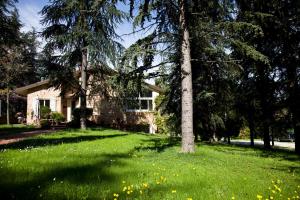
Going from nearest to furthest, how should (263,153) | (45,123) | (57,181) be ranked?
1. (57,181)
2. (263,153)
3. (45,123)

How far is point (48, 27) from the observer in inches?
1049

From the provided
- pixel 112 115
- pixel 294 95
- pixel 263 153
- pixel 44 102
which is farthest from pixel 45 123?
pixel 294 95

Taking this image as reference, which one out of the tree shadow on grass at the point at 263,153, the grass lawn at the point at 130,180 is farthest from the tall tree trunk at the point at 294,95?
the grass lawn at the point at 130,180

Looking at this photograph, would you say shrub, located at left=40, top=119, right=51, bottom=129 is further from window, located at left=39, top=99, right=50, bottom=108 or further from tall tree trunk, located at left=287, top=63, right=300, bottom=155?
tall tree trunk, located at left=287, top=63, right=300, bottom=155

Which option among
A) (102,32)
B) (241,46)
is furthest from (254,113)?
(102,32)

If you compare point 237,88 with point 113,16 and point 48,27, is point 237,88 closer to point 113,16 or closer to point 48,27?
point 113,16

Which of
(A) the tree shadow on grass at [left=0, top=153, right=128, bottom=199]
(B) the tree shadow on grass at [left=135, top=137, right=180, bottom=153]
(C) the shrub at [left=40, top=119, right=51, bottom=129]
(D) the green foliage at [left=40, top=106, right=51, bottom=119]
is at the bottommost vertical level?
(B) the tree shadow on grass at [left=135, top=137, right=180, bottom=153]

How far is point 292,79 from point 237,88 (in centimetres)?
504

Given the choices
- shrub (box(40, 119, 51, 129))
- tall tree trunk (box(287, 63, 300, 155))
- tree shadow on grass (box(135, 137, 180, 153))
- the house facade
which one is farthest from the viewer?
the house facade

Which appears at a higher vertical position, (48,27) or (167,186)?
(48,27)

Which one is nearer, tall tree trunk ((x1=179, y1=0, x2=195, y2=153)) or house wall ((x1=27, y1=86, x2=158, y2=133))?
tall tree trunk ((x1=179, y1=0, x2=195, y2=153))

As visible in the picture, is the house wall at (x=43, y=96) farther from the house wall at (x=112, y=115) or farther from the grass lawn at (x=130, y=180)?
the grass lawn at (x=130, y=180)

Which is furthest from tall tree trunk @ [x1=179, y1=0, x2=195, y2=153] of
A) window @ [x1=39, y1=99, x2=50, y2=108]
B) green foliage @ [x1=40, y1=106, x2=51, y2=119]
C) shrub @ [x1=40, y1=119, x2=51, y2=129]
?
window @ [x1=39, y1=99, x2=50, y2=108]

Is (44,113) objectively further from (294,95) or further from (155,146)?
(294,95)
